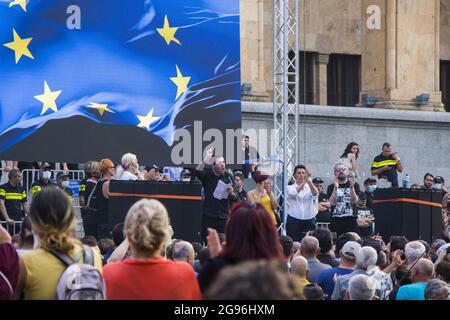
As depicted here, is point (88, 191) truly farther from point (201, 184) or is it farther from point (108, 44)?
point (108, 44)

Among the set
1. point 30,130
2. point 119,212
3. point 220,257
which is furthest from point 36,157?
point 220,257

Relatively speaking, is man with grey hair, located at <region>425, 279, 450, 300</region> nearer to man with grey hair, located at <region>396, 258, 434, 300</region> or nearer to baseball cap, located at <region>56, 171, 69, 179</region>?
man with grey hair, located at <region>396, 258, 434, 300</region>

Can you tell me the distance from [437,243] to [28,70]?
23.0 ft

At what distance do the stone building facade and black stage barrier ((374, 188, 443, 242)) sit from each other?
8.05m

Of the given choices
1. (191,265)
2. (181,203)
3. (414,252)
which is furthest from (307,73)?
(191,265)

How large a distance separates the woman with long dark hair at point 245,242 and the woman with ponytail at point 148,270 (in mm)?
129

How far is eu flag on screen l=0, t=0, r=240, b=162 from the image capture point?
18516 millimetres

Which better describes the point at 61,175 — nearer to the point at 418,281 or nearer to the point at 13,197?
the point at 13,197

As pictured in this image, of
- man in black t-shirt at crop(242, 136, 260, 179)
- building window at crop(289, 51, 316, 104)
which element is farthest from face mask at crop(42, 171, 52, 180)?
building window at crop(289, 51, 316, 104)

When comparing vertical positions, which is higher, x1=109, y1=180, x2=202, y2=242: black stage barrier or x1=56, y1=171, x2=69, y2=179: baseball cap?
x1=56, y1=171, x2=69, y2=179: baseball cap

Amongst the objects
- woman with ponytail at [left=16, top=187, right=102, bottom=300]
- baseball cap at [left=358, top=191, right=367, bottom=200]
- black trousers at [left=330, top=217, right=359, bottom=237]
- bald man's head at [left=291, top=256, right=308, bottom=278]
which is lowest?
black trousers at [left=330, top=217, right=359, bottom=237]

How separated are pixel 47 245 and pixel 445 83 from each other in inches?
1117

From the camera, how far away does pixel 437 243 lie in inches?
574

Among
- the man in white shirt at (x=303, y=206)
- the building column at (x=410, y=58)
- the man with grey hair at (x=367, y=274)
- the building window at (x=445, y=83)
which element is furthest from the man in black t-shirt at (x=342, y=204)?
the building window at (x=445, y=83)
